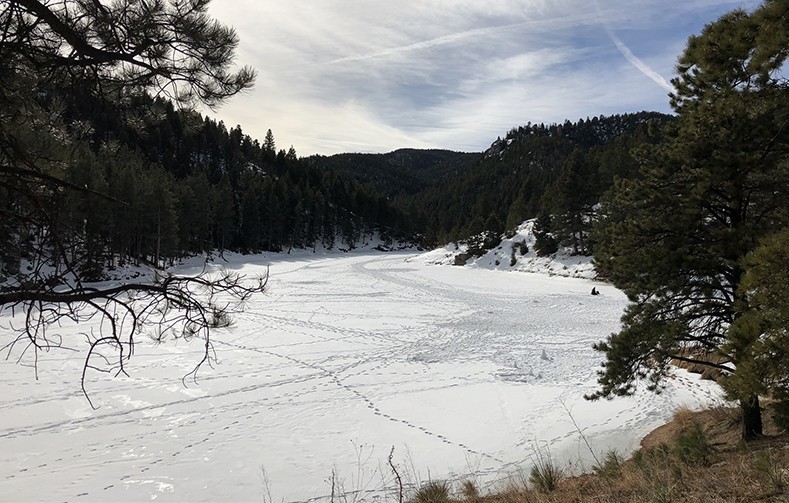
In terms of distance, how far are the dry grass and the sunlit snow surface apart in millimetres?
1881

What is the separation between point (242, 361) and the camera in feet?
40.3

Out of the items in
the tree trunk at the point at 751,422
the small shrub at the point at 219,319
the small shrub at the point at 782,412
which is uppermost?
the small shrub at the point at 219,319

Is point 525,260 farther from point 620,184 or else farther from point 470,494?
point 470,494

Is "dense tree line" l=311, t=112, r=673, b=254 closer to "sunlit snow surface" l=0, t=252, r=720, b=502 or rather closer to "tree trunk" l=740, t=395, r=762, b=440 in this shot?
"tree trunk" l=740, t=395, r=762, b=440

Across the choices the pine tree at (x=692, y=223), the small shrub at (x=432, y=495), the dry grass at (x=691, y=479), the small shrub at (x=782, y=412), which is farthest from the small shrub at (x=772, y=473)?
the small shrub at (x=432, y=495)

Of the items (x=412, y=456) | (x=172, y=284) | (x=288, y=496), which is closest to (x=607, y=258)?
(x=412, y=456)

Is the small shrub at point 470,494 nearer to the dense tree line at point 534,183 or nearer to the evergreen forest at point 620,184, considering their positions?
the evergreen forest at point 620,184

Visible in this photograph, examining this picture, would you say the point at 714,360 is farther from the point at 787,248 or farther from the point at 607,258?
the point at 787,248

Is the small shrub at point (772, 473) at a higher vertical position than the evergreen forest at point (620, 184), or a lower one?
lower

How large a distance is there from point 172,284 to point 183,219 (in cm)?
4805

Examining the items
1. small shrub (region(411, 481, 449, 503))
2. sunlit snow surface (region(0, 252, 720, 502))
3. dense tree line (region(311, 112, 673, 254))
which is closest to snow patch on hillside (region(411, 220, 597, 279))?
dense tree line (region(311, 112, 673, 254))

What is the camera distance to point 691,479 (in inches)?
161

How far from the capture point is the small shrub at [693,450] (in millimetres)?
5219

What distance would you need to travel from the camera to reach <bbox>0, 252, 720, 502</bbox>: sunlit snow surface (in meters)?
6.39
